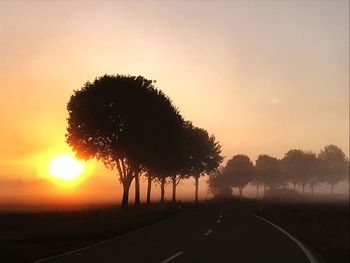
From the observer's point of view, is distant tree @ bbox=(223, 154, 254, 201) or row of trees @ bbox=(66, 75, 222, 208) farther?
distant tree @ bbox=(223, 154, 254, 201)

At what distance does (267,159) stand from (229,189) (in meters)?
22.5

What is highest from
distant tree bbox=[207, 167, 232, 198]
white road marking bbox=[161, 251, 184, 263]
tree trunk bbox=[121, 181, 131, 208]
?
distant tree bbox=[207, 167, 232, 198]

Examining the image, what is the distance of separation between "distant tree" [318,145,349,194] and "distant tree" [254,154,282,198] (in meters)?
14.2

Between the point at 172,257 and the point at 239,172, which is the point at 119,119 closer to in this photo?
the point at 172,257

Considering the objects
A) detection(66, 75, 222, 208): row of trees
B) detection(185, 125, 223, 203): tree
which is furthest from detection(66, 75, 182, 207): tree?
detection(185, 125, 223, 203): tree

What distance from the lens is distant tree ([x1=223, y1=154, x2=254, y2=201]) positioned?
147m

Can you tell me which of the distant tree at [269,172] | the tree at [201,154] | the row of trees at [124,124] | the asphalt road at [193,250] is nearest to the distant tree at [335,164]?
the distant tree at [269,172]

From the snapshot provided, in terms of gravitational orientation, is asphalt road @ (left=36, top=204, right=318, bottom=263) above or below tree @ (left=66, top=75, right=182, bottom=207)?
below

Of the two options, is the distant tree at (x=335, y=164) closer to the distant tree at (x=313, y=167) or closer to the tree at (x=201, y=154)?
the distant tree at (x=313, y=167)

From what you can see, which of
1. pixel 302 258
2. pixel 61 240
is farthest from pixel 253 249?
pixel 61 240

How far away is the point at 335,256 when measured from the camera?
16.2 meters

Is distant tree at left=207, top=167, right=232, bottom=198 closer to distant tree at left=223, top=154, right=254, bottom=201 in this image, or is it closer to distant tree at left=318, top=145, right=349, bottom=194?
distant tree at left=223, top=154, right=254, bottom=201

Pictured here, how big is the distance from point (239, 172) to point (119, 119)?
3976 inches

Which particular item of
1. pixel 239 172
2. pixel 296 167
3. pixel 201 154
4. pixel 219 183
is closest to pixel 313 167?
pixel 296 167
